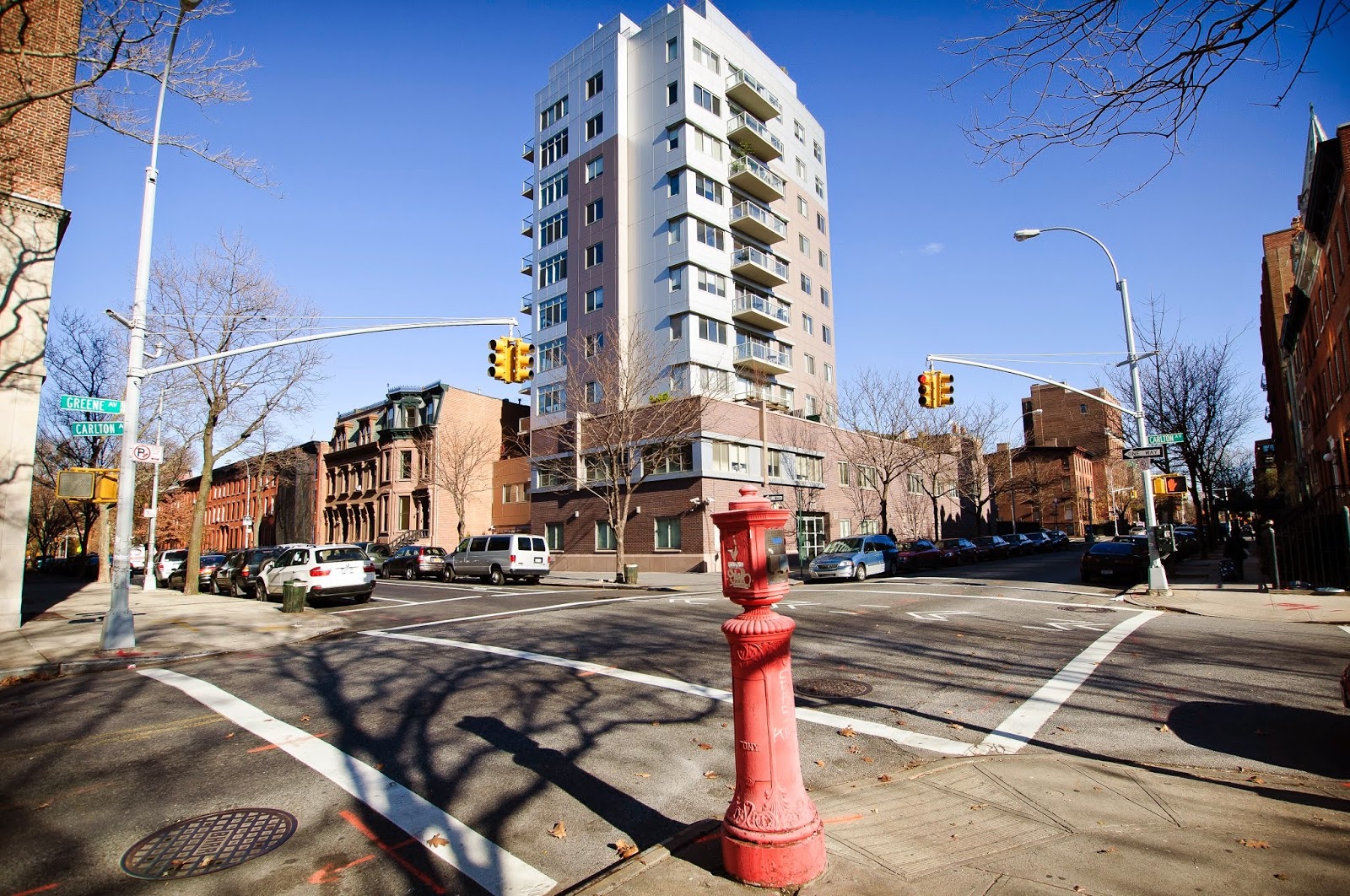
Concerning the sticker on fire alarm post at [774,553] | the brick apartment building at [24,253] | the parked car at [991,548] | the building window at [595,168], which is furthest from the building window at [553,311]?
the sticker on fire alarm post at [774,553]

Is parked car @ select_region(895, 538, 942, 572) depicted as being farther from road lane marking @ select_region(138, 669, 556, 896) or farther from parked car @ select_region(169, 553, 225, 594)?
parked car @ select_region(169, 553, 225, 594)

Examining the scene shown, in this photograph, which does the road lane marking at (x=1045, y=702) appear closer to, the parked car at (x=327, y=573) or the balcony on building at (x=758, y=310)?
the parked car at (x=327, y=573)

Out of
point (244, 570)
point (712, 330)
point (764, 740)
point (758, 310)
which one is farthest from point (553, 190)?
point (764, 740)

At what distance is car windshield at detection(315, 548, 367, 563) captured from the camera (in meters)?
20.1

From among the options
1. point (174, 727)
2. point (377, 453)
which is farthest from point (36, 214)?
point (377, 453)

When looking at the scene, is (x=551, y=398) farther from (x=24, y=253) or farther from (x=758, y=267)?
(x=24, y=253)

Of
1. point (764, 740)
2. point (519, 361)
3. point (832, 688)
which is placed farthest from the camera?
point (519, 361)

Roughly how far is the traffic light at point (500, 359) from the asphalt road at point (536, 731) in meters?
5.98

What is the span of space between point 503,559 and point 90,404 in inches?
697

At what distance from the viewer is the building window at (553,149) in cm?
4788

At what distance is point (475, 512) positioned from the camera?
51844 mm

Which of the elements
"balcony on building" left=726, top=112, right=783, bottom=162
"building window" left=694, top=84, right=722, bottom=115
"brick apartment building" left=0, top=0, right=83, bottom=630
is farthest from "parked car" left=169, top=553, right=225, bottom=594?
"balcony on building" left=726, top=112, right=783, bottom=162

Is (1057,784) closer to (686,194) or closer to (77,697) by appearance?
(77,697)

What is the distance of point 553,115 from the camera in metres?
48.8
